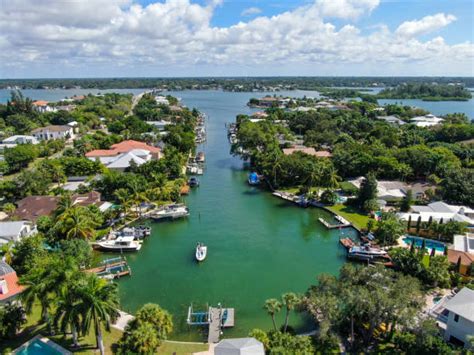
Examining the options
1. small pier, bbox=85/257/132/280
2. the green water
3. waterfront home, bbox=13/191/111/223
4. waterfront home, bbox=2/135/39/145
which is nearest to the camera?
the green water

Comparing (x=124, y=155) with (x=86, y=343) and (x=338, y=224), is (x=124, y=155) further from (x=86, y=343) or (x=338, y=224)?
(x=86, y=343)

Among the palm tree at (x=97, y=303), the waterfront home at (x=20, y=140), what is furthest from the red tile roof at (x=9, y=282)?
the waterfront home at (x=20, y=140)

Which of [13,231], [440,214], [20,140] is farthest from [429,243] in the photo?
[20,140]

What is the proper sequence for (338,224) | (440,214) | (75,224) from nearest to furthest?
(75,224), (440,214), (338,224)

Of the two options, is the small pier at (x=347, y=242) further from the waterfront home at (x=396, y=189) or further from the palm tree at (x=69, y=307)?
the palm tree at (x=69, y=307)

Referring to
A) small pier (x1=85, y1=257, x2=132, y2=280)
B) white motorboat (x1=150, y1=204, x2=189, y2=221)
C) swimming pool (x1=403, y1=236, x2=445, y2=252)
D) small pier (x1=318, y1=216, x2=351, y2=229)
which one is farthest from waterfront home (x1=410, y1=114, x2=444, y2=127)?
small pier (x1=85, y1=257, x2=132, y2=280)

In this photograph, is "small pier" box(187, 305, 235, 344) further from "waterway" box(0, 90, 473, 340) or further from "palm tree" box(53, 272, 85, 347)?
"palm tree" box(53, 272, 85, 347)

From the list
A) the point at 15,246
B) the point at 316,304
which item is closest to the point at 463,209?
the point at 316,304

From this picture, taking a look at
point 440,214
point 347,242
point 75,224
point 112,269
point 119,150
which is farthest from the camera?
point 119,150
